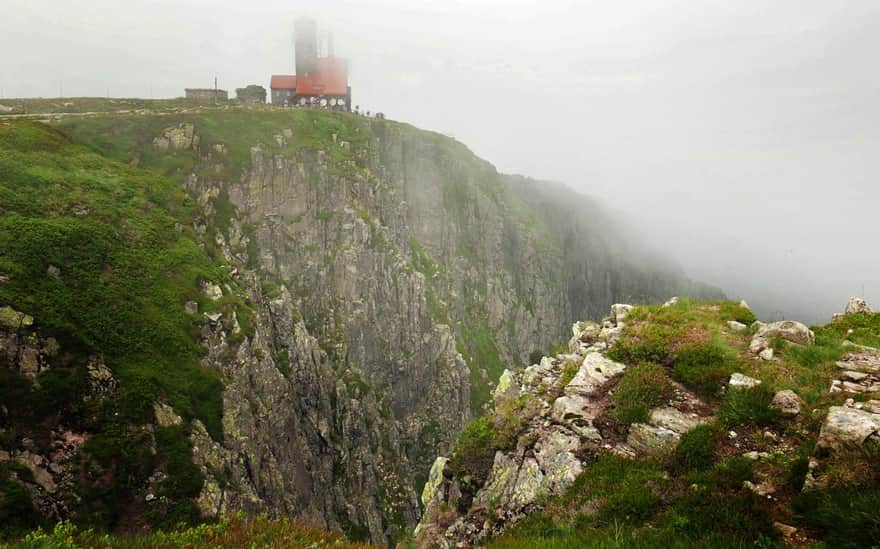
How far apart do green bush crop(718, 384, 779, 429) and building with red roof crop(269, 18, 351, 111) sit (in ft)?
406

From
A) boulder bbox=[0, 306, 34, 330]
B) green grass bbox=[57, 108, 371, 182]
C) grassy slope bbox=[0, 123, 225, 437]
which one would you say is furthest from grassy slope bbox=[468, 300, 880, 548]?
green grass bbox=[57, 108, 371, 182]

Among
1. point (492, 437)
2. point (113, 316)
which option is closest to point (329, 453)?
point (113, 316)

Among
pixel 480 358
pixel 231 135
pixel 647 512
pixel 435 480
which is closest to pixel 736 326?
pixel 647 512

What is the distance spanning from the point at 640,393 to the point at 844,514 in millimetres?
7218

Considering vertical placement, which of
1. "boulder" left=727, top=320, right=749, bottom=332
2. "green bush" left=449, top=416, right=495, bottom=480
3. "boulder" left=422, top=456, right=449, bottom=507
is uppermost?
"boulder" left=727, top=320, right=749, bottom=332

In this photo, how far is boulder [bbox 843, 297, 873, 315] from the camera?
675 inches

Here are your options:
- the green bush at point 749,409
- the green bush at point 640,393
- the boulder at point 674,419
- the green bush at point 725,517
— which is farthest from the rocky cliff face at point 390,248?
the green bush at point 725,517

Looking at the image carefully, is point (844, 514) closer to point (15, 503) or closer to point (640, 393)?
point (640, 393)

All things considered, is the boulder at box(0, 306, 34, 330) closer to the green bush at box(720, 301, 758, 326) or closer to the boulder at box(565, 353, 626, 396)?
the boulder at box(565, 353, 626, 396)

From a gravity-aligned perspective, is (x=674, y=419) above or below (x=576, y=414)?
above

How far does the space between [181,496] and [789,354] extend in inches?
1518

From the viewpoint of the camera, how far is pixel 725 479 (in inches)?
356

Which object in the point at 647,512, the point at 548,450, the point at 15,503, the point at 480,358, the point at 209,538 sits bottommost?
the point at 480,358

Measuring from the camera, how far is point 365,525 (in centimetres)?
6925
